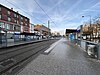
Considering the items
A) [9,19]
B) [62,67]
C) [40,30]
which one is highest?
[9,19]

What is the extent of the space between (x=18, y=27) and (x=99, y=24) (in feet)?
139

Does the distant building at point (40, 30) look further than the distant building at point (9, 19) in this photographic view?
Yes

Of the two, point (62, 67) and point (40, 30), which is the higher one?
point (40, 30)

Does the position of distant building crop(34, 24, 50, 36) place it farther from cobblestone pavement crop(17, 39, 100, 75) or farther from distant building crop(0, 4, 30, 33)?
cobblestone pavement crop(17, 39, 100, 75)

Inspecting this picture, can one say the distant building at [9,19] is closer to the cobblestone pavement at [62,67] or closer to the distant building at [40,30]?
the distant building at [40,30]

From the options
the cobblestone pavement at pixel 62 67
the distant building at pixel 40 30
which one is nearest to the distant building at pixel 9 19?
the distant building at pixel 40 30

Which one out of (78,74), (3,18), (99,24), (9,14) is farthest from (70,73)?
(9,14)

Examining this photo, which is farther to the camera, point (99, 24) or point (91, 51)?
point (99, 24)

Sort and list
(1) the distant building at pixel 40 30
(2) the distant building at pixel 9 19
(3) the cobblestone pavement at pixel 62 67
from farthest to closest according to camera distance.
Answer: (1) the distant building at pixel 40 30, (2) the distant building at pixel 9 19, (3) the cobblestone pavement at pixel 62 67

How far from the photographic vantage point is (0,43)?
21.0 meters

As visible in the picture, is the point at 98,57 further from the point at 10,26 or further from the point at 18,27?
the point at 18,27

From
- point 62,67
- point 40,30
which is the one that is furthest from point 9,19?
point 62,67

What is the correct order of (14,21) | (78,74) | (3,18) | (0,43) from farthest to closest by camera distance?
(14,21)
(3,18)
(0,43)
(78,74)

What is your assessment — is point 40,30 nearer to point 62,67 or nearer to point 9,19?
point 9,19
